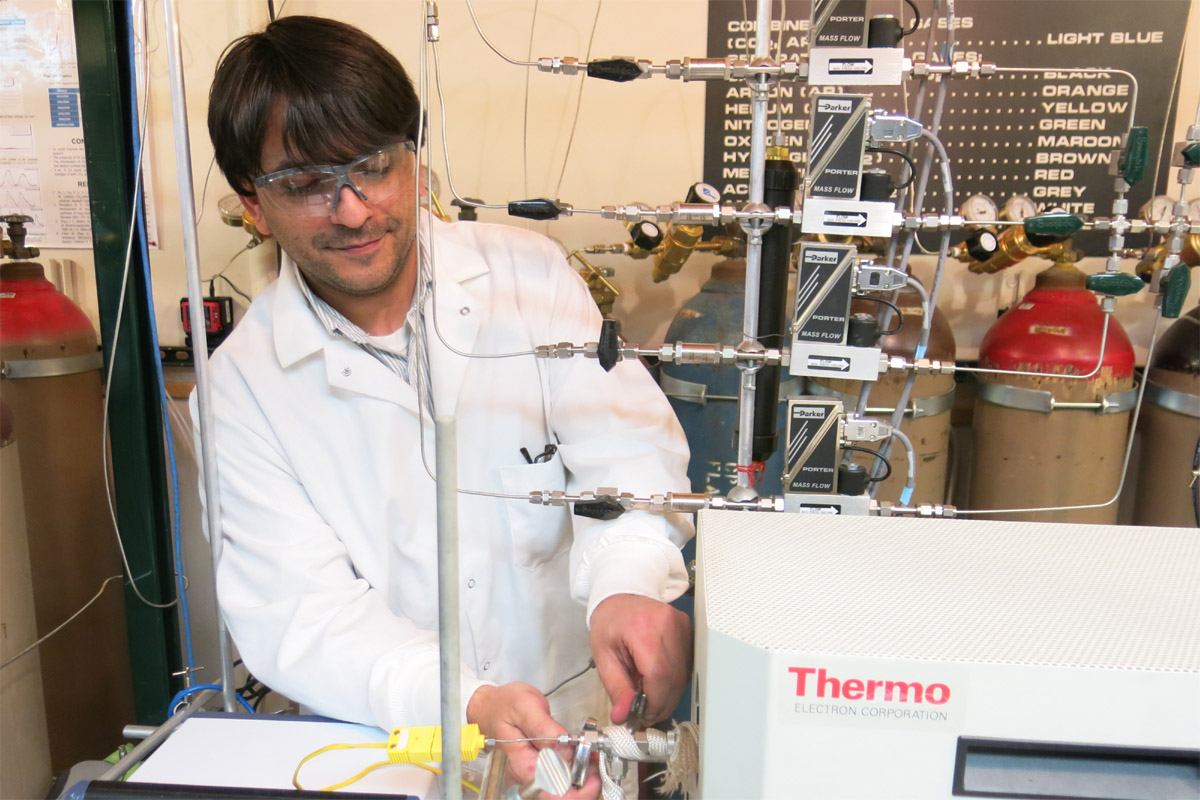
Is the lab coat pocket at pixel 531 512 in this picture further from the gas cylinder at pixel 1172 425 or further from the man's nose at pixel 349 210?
the gas cylinder at pixel 1172 425

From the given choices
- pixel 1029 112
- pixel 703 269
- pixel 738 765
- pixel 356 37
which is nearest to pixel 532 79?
pixel 703 269

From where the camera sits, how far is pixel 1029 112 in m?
1.61

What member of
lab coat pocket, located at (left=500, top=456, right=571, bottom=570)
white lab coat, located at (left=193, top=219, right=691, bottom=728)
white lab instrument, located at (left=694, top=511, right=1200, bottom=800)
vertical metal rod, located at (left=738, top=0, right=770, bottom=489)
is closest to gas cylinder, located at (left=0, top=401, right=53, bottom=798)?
white lab coat, located at (left=193, top=219, right=691, bottom=728)

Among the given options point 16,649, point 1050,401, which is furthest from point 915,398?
point 16,649

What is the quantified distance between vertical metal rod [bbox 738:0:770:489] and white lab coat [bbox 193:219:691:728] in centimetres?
17

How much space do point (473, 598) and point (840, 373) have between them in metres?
0.59

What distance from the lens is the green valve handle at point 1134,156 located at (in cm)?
90

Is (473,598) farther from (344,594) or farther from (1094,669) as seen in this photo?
(1094,669)

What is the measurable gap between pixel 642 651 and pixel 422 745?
27cm

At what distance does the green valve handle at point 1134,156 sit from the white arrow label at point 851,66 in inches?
15.8

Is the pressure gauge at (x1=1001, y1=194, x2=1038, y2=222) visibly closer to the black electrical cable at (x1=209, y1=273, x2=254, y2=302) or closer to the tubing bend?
the tubing bend

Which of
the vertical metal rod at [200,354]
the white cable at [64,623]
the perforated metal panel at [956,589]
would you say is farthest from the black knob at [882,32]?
the white cable at [64,623]

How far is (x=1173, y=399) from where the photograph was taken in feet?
4.75

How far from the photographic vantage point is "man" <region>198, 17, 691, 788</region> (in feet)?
2.90
